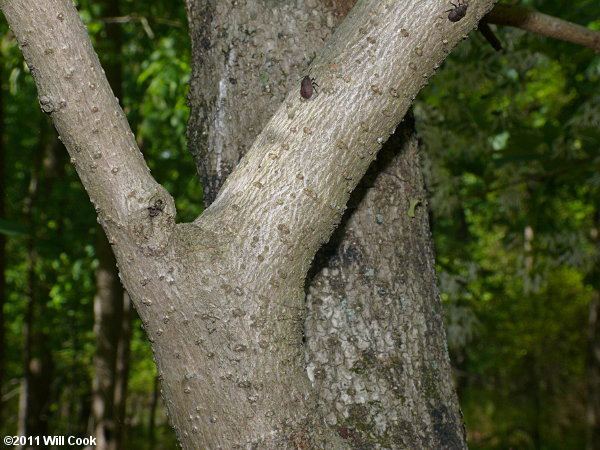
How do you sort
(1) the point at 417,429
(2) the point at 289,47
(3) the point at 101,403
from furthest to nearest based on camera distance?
(3) the point at 101,403 → (2) the point at 289,47 → (1) the point at 417,429

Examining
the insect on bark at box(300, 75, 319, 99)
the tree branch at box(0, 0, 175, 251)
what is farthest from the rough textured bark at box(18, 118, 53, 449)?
the insect on bark at box(300, 75, 319, 99)

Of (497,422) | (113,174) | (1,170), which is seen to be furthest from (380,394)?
(497,422)

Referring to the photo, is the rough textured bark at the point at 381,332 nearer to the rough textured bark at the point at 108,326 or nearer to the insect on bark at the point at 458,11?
the insect on bark at the point at 458,11

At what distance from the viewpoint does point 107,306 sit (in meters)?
7.03

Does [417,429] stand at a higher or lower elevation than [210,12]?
lower

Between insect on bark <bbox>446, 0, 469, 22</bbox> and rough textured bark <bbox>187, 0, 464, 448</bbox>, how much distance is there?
0.47 metres

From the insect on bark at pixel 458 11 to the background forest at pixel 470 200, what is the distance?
60cm

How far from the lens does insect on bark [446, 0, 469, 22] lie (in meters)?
1.36

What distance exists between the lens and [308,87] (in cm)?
135

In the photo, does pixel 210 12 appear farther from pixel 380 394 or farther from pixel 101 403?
pixel 101 403

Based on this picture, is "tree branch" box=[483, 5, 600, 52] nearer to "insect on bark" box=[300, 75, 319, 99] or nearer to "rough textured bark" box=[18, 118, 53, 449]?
"insect on bark" box=[300, 75, 319, 99]

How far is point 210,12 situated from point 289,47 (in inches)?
11.3

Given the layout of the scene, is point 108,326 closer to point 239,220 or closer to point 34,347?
point 34,347

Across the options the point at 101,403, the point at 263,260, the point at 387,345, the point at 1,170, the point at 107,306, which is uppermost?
the point at 1,170
